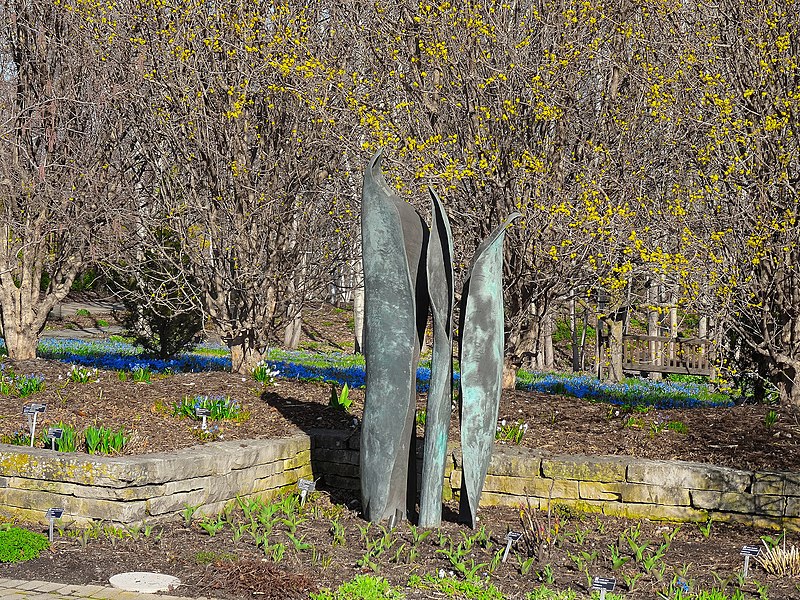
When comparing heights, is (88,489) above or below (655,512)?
above

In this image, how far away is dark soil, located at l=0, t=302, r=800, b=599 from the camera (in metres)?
4.75

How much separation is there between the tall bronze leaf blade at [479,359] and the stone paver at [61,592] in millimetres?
1973

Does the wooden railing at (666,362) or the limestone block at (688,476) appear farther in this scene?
the wooden railing at (666,362)

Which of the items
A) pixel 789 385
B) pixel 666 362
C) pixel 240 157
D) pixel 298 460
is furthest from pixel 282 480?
pixel 666 362

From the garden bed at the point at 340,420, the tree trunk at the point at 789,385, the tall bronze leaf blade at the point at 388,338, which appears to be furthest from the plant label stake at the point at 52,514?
the tree trunk at the point at 789,385

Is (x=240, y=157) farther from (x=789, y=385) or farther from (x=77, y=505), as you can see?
(x=789, y=385)

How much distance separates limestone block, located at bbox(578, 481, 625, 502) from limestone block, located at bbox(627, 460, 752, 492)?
11cm

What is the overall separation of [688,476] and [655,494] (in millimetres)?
242

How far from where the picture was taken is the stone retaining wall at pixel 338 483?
5418mm

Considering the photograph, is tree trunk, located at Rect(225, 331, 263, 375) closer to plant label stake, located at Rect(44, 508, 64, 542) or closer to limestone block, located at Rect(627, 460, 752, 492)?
plant label stake, located at Rect(44, 508, 64, 542)

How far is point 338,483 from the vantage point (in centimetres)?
689

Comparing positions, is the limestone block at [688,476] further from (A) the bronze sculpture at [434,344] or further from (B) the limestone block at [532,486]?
(A) the bronze sculpture at [434,344]

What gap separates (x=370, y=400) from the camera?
5711mm

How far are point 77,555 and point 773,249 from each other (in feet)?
18.7
